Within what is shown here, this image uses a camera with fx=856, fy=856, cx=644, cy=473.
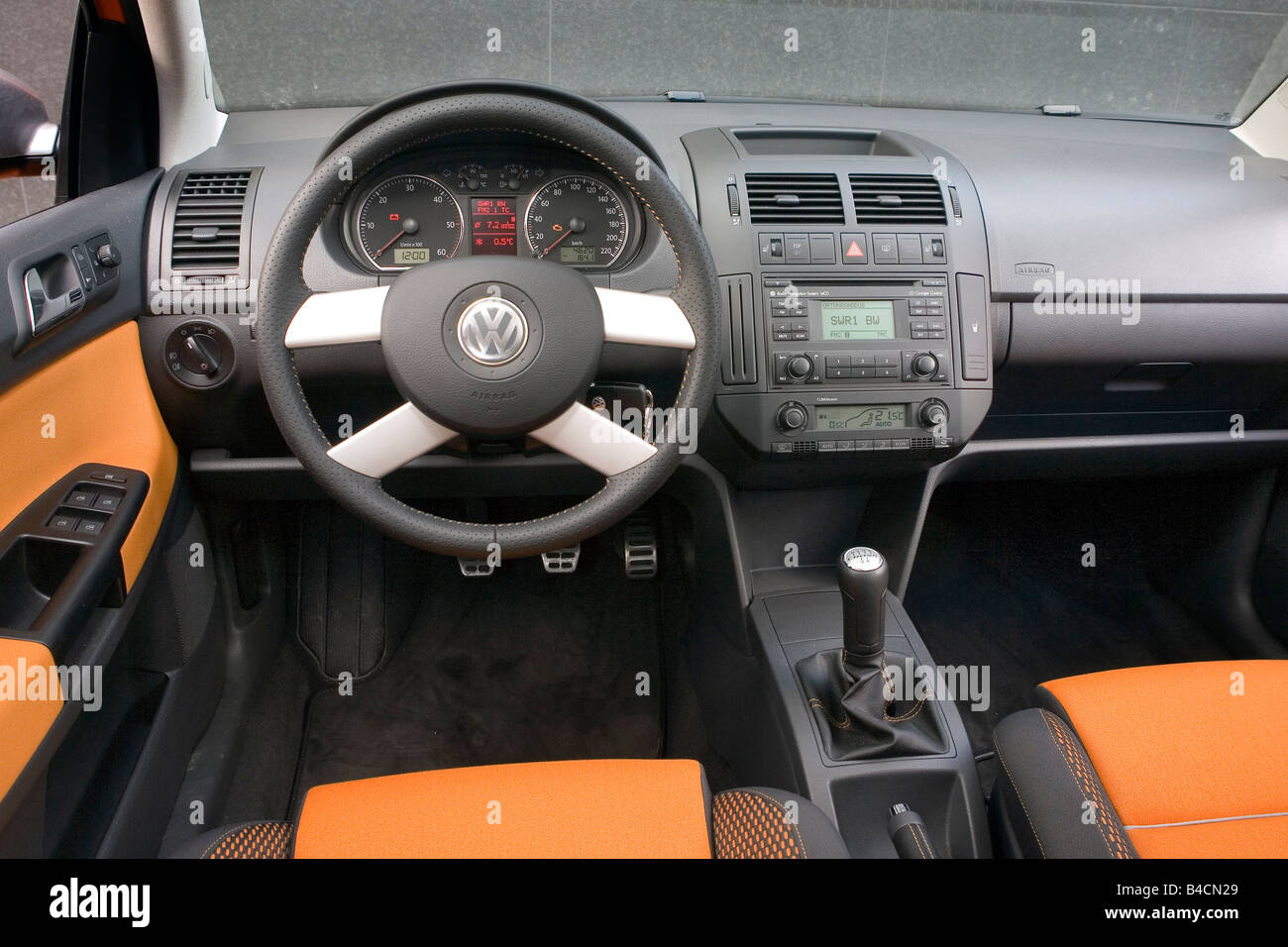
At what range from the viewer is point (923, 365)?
4.52 ft

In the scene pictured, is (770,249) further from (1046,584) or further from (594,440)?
(1046,584)

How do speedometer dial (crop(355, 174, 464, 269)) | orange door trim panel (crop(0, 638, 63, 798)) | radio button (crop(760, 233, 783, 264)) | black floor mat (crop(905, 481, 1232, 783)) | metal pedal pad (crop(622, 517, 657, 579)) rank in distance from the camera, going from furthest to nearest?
black floor mat (crop(905, 481, 1232, 783))
metal pedal pad (crop(622, 517, 657, 579))
radio button (crop(760, 233, 783, 264))
speedometer dial (crop(355, 174, 464, 269))
orange door trim panel (crop(0, 638, 63, 798))

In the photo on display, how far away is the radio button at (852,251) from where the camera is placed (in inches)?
53.7

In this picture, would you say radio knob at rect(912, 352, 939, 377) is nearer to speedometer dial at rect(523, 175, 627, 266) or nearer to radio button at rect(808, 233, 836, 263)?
radio button at rect(808, 233, 836, 263)

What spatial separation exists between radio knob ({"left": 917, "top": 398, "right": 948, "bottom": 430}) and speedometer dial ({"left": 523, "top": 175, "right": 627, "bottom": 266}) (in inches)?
22.5

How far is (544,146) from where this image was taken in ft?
4.10

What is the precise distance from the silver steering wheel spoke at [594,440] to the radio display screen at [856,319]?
1.49 ft

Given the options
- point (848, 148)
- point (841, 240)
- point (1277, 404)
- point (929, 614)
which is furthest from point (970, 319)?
point (929, 614)

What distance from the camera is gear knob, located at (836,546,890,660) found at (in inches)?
46.4

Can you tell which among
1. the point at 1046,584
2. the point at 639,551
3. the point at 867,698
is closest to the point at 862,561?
the point at 867,698

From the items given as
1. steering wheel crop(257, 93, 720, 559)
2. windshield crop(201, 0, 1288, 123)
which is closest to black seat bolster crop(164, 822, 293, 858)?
steering wheel crop(257, 93, 720, 559)

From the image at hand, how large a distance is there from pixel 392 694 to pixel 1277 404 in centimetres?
194

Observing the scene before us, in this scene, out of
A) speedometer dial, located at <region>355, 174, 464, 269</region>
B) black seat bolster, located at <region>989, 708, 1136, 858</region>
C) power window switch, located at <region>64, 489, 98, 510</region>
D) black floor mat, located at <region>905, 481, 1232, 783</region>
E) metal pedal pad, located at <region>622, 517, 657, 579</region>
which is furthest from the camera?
black floor mat, located at <region>905, 481, 1232, 783</region>

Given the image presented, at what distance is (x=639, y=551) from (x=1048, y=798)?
33.1 inches
